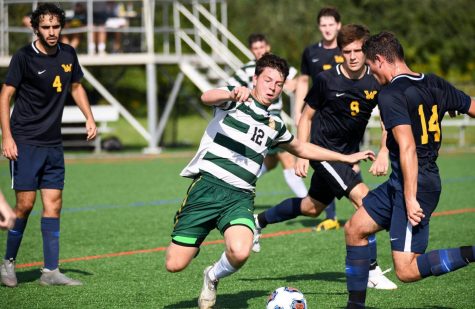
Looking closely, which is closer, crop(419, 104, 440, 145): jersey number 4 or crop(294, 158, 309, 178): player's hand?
crop(419, 104, 440, 145): jersey number 4

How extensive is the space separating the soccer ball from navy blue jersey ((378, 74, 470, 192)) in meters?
1.01

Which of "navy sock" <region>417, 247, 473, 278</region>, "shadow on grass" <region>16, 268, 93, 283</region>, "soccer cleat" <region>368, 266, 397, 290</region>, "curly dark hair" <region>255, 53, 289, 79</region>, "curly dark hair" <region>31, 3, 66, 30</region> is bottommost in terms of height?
"shadow on grass" <region>16, 268, 93, 283</region>

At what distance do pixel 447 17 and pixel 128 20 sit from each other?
16.2 meters

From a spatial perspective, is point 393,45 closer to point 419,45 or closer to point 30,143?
point 30,143

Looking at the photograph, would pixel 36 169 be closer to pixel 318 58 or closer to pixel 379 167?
pixel 379 167

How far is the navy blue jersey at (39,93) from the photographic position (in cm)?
688

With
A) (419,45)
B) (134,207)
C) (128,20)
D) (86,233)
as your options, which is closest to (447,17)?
(419,45)

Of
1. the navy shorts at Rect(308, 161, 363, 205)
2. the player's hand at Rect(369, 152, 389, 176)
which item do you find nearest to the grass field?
the navy shorts at Rect(308, 161, 363, 205)

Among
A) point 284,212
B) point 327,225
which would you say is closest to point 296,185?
point 327,225

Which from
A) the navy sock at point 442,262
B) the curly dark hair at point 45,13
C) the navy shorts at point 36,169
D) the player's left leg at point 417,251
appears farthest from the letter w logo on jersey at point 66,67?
the navy sock at point 442,262

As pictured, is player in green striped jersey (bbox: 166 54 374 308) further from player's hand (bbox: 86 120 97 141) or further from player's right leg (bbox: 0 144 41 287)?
player's right leg (bbox: 0 144 41 287)

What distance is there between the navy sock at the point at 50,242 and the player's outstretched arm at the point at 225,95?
2024 mm

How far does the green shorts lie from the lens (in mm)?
5949

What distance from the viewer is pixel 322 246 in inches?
336
